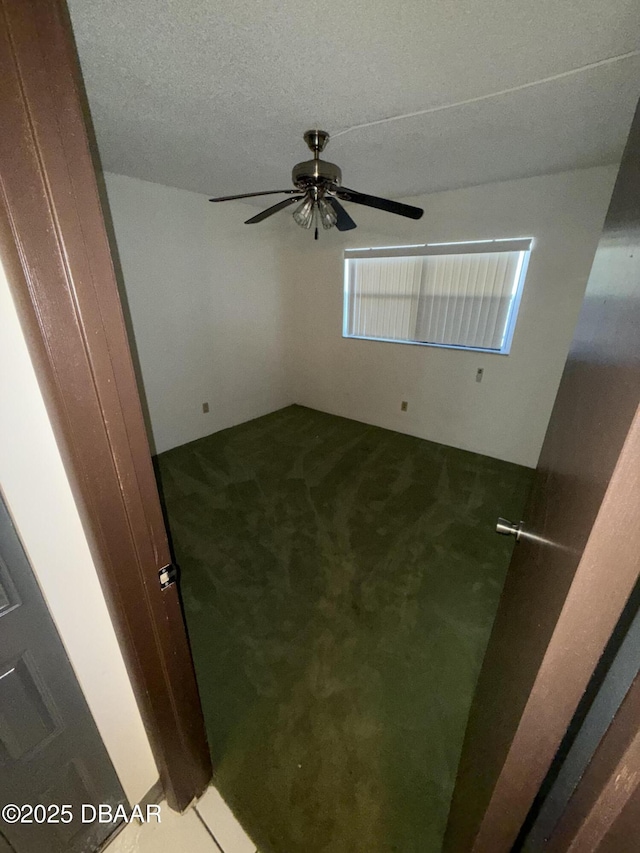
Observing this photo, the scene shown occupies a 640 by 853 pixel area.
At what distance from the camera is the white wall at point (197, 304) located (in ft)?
9.23

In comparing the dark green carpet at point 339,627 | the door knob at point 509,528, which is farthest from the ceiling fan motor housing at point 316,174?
the dark green carpet at point 339,627

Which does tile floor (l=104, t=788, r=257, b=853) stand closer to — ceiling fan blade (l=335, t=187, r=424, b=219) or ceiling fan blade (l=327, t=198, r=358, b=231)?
ceiling fan blade (l=335, t=187, r=424, b=219)

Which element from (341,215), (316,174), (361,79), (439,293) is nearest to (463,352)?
(439,293)

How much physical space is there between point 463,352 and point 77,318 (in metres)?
3.31

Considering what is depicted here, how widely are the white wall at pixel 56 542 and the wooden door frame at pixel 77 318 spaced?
25 millimetres

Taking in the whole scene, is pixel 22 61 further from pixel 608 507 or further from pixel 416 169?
pixel 416 169

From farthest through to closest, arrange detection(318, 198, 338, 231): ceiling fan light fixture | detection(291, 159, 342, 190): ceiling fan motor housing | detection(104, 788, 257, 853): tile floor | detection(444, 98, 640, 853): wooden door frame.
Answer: detection(318, 198, 338, 231): ceiling fan light fixture → detection(291, 159, 342, 190): ceiling fan motor housing → detection(104, 788, 257, 853): tile floor → detection(444, 98, 640, 853): wooden door frame

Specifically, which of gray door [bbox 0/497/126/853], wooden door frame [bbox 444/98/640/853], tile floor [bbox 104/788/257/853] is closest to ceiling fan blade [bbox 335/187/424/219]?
wooden door frame [bbox 444/98/640/853]

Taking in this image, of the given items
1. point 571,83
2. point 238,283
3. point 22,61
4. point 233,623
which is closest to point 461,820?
point 233,623

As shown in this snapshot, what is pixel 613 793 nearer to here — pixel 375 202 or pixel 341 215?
pixel 375 202

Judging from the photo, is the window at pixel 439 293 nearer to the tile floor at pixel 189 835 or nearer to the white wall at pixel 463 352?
the white wall at pixel 463 352

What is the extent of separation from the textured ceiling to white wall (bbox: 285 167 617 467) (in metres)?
0.39

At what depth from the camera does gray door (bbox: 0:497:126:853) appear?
63cm

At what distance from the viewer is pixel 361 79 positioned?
139cm
